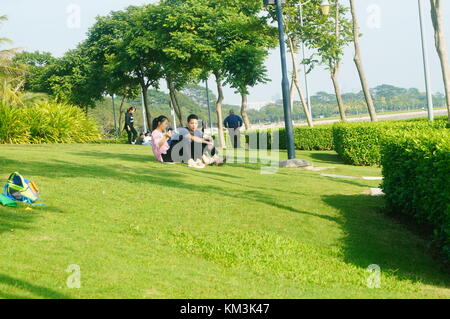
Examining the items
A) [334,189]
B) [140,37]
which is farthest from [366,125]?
[140,37]

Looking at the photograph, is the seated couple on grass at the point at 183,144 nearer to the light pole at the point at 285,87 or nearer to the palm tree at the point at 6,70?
the light pole at the point at 285,87

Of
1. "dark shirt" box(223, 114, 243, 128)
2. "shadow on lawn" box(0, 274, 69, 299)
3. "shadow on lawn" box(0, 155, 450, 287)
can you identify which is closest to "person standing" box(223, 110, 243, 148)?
"dark shirt" box(223, 114, 243, 128)

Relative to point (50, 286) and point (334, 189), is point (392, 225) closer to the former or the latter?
point (334, 189)

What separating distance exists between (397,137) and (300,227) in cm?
291

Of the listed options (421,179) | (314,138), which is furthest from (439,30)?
(314,138)

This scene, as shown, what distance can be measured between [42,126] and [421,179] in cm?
1875

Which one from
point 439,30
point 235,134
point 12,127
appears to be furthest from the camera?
point 235,134

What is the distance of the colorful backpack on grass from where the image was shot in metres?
7.64

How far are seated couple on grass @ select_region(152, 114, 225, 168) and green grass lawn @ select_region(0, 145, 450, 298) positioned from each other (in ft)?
10.5

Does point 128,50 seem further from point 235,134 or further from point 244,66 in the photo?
point 235,134

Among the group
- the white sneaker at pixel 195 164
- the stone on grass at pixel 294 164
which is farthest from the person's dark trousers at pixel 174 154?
the stone on grass at pixel 294 164

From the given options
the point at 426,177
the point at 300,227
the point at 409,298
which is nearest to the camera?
the point at 409,298

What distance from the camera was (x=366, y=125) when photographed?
1902 cm

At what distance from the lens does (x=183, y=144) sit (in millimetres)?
14359
